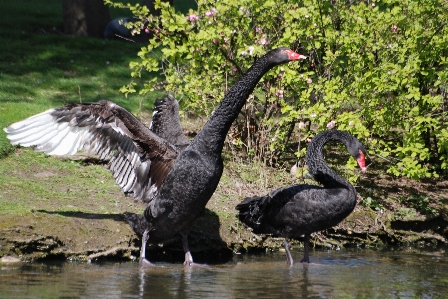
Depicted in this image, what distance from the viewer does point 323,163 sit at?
7.89 metres

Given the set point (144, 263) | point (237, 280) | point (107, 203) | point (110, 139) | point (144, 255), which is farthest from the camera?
point (107, 203)

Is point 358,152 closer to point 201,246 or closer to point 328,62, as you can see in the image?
point 328,62

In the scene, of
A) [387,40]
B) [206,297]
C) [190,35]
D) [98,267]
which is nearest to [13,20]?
[190,35]

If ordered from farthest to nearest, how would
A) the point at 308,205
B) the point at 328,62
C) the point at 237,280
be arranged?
the point at 328,62
the point at 308,205
the point at 237,280

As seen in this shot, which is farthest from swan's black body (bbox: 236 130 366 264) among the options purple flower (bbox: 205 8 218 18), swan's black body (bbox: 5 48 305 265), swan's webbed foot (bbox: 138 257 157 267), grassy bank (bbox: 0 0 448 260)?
purple flower (bbox: 205 8 218 18)

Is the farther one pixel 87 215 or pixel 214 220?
pixel 214 220

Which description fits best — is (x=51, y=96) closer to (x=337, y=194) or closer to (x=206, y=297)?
(x=337, y=194)

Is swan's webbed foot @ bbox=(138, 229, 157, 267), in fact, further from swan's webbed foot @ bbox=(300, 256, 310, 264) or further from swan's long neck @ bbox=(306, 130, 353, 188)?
swan's long neck @ bbox=(306, 130, 353, 188)

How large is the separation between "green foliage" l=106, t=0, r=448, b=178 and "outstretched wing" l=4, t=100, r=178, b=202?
1.93m

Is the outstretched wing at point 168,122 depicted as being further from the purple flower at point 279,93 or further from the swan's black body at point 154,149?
the purple flower at point 279,93

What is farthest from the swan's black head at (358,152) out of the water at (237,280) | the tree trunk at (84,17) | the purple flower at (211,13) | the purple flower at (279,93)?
the tree trunk at (84,17)

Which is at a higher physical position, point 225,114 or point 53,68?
point 53,68

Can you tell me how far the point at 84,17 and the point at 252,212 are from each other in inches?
432

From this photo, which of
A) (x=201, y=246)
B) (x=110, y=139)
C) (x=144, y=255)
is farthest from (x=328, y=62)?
(x=144, y=255)
